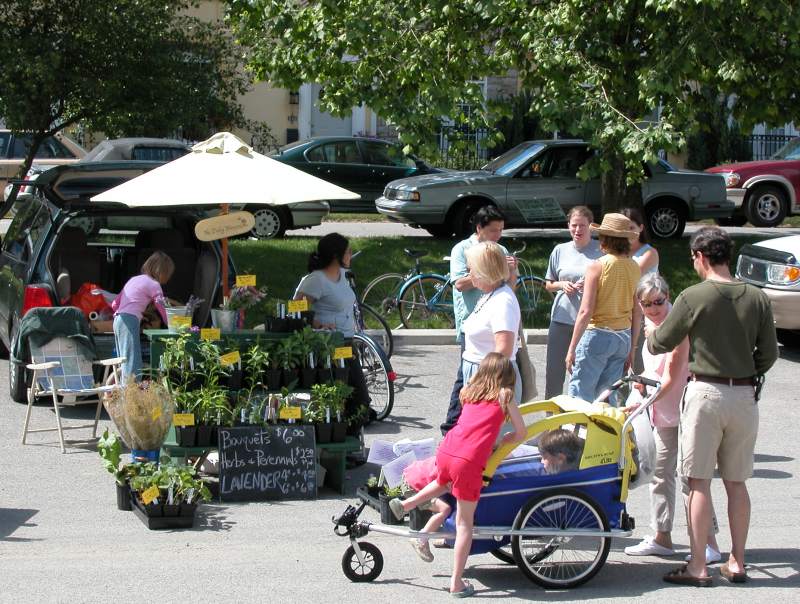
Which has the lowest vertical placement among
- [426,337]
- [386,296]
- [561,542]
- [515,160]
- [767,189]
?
[561,542]

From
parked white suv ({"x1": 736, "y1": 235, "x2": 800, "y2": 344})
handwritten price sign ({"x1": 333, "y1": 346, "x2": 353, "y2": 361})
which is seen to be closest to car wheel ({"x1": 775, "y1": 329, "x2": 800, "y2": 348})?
parked white suv ({"x1": 736, "y1": 235, "x2": 800, "y2": 344})

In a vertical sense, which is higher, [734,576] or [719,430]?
[719,430]

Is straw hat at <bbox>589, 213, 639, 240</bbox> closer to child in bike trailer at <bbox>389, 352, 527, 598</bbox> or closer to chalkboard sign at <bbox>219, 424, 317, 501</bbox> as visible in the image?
child in bike trailer at <bbox>389, 352, 527, 598</bbox>

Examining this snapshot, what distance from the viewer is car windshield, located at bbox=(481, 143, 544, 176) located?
18672 mm

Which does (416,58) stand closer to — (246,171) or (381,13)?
(381,13)

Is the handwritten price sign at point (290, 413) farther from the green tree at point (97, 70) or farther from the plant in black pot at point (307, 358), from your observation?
the green tree at point (97, 70)

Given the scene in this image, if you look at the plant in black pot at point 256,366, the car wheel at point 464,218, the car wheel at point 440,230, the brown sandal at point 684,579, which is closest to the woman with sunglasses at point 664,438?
the brown sandal at point 684,579

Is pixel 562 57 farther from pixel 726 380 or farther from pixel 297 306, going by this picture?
pixel 726 380

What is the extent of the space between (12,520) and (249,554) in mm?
1576

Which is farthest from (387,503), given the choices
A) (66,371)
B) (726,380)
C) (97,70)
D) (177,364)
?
(97,70)

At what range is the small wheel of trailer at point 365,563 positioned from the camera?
20.2 ft

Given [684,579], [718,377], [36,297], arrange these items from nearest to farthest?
1. [718,377]
2. [684,579]
3. [36,297]

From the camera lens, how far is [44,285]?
31.7ft

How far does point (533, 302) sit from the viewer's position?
45.5ft
